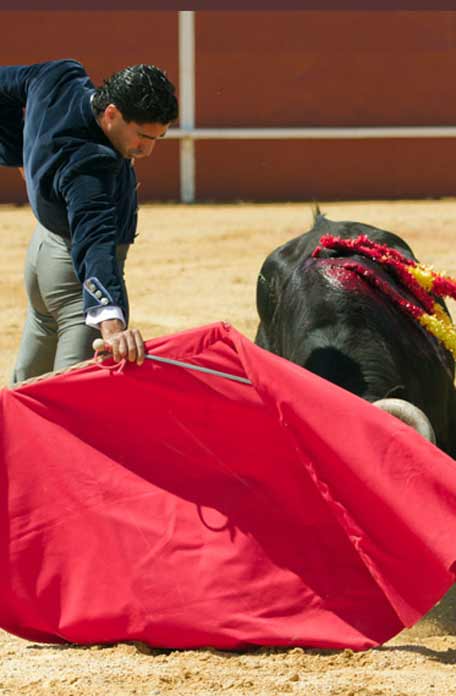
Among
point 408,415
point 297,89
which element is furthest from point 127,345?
point 297,89

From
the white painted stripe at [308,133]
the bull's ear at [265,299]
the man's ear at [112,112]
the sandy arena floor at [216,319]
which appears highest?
the man's ear at [112,112]

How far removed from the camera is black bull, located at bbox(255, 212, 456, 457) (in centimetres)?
320

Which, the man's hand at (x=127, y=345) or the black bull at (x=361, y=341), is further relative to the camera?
the black bull at (x=361, y=341)

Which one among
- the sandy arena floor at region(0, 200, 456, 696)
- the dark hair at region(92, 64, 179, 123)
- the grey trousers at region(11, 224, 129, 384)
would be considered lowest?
the sandy arena floor at region(0, 200, 456, 696)

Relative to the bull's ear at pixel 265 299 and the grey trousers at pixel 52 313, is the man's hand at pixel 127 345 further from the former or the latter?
the bull's ear at pixel 265 299

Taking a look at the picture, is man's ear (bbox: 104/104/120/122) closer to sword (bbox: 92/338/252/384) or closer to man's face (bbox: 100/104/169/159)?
man's face (bbox: 100/104/169/159)

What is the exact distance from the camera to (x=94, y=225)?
8.64 feet

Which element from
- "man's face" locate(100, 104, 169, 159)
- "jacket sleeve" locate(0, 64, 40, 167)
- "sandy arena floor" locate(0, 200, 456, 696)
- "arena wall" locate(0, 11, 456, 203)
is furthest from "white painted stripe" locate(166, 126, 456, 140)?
"man's face" locate(100, 104, 169, 159)

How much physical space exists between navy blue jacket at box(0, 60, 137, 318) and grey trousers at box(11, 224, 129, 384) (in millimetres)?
80

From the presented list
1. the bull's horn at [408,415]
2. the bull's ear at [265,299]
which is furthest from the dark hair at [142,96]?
the bull's ear at [265,299]

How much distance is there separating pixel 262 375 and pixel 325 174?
801 cm

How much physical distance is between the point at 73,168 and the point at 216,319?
11.6 ft

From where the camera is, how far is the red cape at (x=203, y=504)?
8.07 feet

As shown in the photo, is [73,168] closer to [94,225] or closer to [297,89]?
[94,225]
